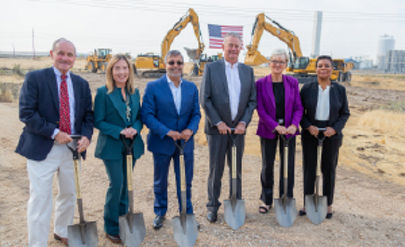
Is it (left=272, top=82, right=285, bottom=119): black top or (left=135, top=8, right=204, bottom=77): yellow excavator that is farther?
(left=135, top=8, right=204, bottom=77): yellow excavator

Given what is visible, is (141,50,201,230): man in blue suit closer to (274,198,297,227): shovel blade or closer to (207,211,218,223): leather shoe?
(207,211,218,223): leather shoe

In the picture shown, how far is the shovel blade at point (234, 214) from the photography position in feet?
12.1

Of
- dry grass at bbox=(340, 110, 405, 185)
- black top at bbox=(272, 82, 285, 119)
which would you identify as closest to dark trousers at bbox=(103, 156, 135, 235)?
black top at bbox=(272, 82, 285, 119)

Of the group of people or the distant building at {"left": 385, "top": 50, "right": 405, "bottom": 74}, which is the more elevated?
the distant building at {"left": 385, "top": 50, "right": 405, "bottom": 74}

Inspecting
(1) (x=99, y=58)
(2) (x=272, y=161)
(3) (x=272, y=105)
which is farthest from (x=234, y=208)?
(1) (x=99, y=58)

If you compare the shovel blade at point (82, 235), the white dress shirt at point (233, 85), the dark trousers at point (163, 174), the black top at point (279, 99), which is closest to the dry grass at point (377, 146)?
the black top at point (279, 99)

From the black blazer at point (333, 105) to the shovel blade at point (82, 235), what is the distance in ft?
9.36

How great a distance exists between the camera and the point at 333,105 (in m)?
3.88

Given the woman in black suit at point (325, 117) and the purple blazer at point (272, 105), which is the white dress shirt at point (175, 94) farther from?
the woman in black suit at point (325, 117)

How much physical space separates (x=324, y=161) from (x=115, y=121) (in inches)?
109

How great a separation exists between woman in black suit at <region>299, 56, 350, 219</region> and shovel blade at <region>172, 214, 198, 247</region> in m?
1.77

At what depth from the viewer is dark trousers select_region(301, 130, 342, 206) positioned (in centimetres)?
397

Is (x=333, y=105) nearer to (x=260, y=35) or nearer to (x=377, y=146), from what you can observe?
(x=377, y=146)

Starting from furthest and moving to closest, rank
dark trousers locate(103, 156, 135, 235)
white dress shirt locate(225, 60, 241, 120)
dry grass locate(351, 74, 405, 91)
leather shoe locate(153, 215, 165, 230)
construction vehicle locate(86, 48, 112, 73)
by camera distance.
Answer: construction vehicle locate(86, 48, 112, 73) < dry grass locate(351, 74, 405, 91) < white dress shirt locate(225, 60, 241, 120) < leather shoe locate(153, 215, 165, 230) < dark trousers locate(103, 156, 135, 235)
